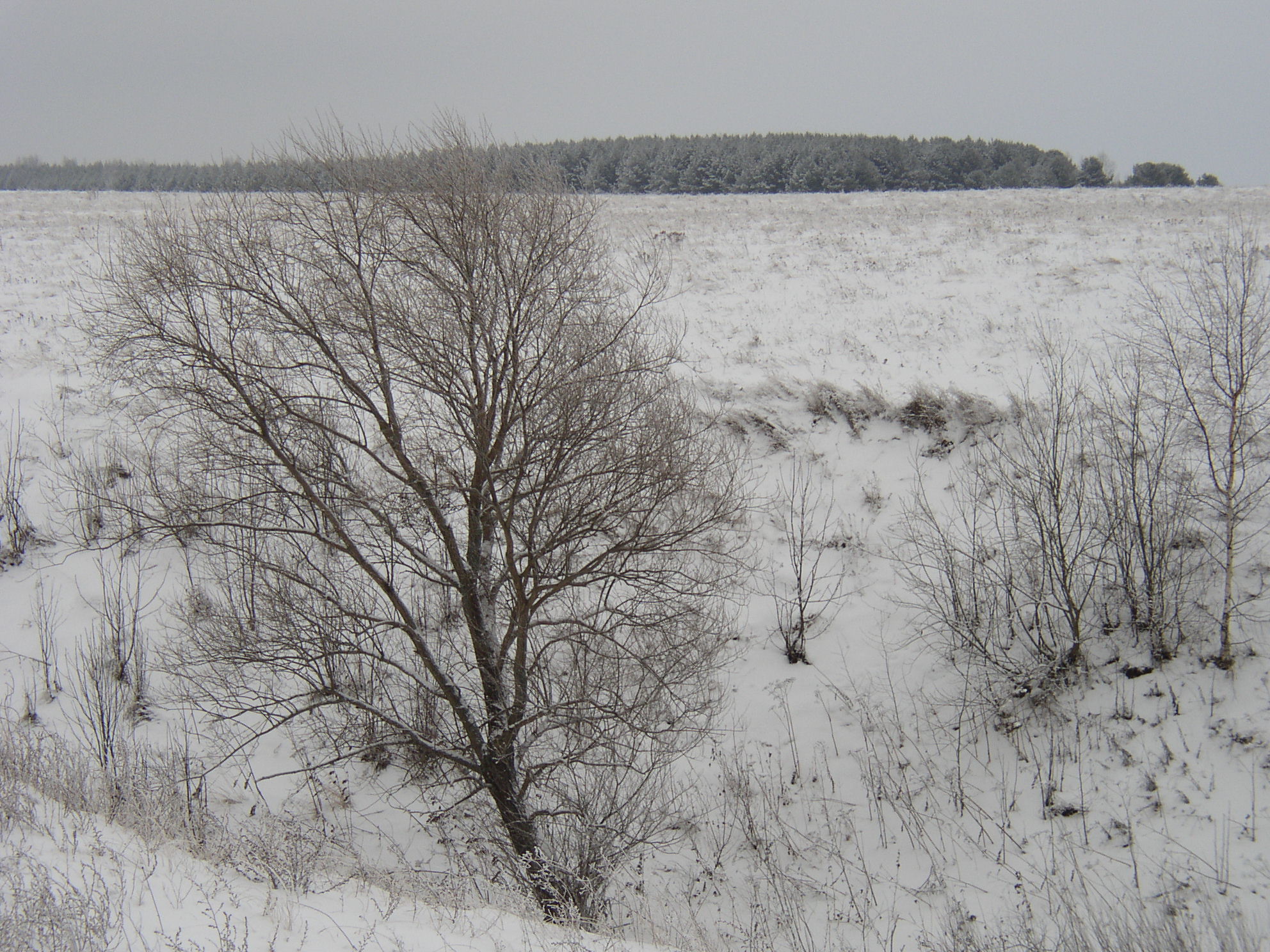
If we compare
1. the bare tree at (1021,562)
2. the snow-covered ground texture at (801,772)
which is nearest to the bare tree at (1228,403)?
the snow-covered ground texture at (801,772)

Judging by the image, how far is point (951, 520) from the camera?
1159cm

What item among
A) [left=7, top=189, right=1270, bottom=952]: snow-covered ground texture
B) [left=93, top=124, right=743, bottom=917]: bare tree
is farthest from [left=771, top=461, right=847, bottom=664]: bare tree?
[left=93, top=124, right=743, bottom=917]: bare tree

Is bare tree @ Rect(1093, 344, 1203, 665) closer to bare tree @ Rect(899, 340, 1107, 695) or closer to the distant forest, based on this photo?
bare tree @ Rect(899, 340, 1107, 695)

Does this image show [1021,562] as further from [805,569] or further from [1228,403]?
[805,569]

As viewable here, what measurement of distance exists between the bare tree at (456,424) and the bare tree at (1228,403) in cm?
670

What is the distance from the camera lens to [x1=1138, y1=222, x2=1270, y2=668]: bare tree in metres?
9.18

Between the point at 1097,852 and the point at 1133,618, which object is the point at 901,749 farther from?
the point at 1133,618

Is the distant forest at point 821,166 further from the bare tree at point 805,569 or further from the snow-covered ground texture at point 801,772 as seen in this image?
the bare tree at point 805,569

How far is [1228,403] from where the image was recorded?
961cm

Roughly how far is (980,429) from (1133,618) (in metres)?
4.64

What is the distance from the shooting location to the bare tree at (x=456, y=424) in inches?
314

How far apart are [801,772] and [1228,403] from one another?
794 cm

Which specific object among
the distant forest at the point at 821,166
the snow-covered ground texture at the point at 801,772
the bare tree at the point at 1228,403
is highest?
the distant forest at the point at 821,166

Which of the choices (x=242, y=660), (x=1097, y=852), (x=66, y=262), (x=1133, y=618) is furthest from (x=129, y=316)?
(x=66, y=262)
